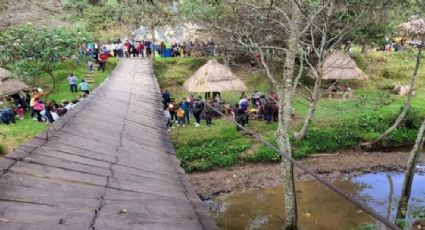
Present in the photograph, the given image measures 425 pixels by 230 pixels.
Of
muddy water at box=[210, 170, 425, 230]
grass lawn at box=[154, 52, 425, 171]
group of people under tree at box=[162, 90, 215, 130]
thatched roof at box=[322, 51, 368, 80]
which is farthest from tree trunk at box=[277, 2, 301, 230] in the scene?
thatched roof at box=[322, 51, 368, 80]

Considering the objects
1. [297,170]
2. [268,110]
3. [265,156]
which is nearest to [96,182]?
[265,156]

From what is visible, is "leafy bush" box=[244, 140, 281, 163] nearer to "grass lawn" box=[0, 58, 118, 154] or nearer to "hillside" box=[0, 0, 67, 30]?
"grass lawn" box=[0, 58, 118, 154]

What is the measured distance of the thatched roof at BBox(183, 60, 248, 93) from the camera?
1964 cm

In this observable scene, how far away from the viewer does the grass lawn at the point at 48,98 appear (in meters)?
16.6

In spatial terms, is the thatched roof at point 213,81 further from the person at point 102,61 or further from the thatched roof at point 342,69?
the person at point 102,61

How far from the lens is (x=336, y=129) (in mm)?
20375

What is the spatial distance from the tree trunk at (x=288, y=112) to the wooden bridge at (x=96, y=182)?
4451mm

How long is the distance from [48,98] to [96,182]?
1961 centimetres

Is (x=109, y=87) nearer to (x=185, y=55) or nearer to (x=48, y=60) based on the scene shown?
(x=48, y=60)

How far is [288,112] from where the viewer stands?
11281 mm

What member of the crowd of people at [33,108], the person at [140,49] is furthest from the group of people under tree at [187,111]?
the person at [140,49]

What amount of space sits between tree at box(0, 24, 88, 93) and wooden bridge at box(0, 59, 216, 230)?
13.4 m

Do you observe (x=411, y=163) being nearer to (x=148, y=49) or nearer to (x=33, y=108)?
(x=33, y=108)

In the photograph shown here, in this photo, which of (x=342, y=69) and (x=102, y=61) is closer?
(x=342, y=69)
